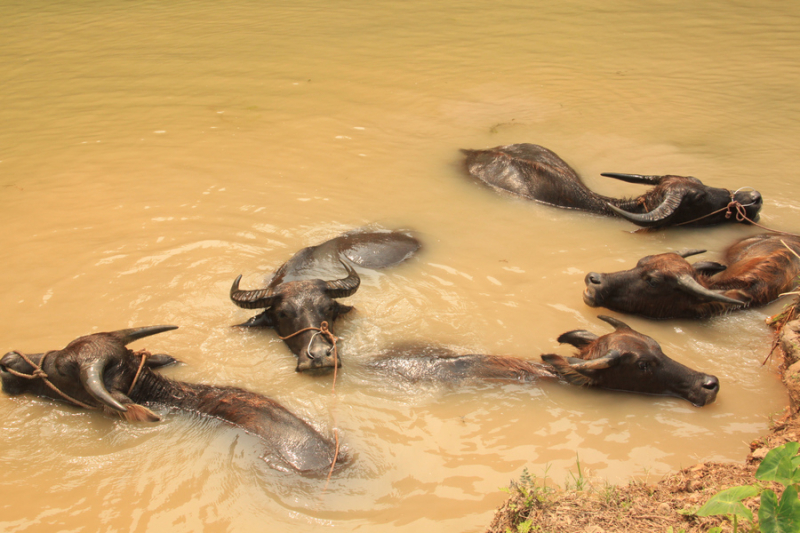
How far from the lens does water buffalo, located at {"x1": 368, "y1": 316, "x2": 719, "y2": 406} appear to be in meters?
4.03

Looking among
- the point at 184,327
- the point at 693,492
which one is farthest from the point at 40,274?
the point at 693,492

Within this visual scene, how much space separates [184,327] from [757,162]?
6958mm

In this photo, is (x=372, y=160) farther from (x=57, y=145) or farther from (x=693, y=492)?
(x=693, y=492)

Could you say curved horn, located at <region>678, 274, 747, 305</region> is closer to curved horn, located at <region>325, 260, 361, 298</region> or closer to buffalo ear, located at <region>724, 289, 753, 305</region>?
buffalo ear, located at <region>724, 289, 753, 305</region>

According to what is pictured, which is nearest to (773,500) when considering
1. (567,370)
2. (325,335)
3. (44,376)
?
(567,370)

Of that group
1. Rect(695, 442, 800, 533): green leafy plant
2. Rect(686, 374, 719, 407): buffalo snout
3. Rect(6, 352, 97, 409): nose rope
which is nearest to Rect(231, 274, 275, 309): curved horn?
Rect(6, 352, 97, 409): nose rope

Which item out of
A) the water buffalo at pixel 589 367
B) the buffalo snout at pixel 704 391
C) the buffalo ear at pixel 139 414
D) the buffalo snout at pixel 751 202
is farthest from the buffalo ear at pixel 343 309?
the buffalo snout at pixel 751 202

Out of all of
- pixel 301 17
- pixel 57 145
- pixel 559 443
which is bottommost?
pixel 559 443

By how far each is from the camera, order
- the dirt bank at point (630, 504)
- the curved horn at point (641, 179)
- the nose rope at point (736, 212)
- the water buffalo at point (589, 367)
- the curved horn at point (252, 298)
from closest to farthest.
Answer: the dirt bank at point (630, 504) < the water buffalo at point (589, 367) < the curved horn at point (252, 298) < the nose rope at point (736, 212) < the curved horn at point (641, 179)

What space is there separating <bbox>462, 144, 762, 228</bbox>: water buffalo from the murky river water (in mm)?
196

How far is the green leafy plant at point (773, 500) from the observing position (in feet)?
7.07

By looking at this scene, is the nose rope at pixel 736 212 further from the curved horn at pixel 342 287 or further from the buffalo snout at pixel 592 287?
the curved horn at pixel 342 287

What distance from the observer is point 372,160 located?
25.0ft

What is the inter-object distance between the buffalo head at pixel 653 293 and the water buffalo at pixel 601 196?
110 centimetres
